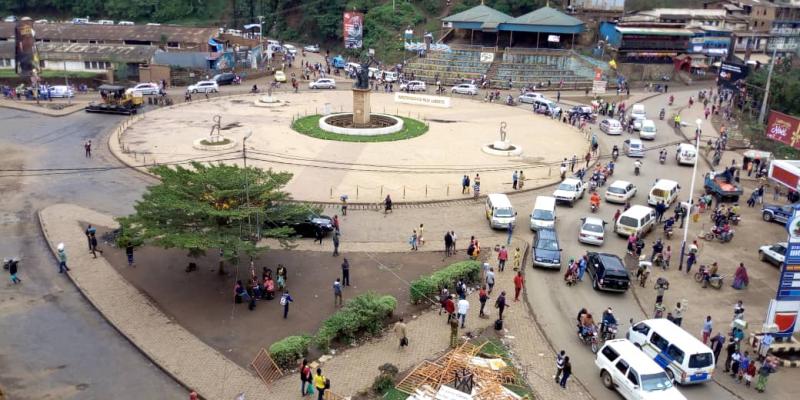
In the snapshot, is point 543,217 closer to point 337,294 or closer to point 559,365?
point 337,294

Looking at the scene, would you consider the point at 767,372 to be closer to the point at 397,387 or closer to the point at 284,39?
the point at 397,387

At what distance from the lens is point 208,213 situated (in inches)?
800

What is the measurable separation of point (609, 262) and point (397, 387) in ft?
36.9

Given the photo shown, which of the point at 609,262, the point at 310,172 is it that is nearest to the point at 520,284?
the point at 609,262

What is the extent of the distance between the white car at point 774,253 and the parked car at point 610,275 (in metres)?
7.74

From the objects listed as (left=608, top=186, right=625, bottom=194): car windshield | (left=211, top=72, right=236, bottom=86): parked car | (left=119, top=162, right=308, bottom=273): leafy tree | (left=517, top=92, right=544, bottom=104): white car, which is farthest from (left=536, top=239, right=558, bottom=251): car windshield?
(left=211, top=72, right=236, bottom=86): parked car

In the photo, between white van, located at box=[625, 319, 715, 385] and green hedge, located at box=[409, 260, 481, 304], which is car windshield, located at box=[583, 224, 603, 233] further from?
white van, located at box=[625, 319, 715, 385]

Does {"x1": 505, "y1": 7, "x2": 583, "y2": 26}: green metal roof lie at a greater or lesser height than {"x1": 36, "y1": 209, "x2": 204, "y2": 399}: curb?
greater

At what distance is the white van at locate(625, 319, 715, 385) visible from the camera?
17594 mm

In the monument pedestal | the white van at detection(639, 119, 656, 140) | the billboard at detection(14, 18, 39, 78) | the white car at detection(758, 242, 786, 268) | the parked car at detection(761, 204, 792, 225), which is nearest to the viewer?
the white car at detection(758, 242, 786, 268)

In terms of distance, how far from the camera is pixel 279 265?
2398 cm

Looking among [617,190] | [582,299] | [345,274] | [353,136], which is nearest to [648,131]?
[617,190]

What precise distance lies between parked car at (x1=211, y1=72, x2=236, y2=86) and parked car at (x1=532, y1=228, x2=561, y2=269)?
48.5 metres

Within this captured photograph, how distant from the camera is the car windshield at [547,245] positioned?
2564 centimetres
